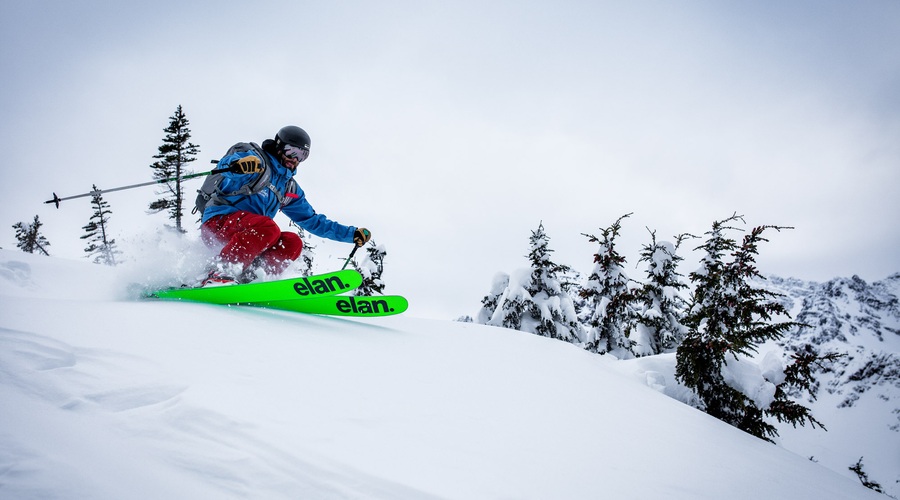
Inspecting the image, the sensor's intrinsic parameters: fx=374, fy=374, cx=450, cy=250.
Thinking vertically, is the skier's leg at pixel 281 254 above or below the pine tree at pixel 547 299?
below

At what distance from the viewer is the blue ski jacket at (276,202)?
4.84 m

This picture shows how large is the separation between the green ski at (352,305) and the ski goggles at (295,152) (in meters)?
2.08

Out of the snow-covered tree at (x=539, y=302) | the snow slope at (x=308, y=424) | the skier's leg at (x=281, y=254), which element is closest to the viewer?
the snow slope at (x=308, y=424)

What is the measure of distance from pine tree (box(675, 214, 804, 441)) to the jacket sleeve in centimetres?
562

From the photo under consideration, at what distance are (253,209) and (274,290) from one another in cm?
136

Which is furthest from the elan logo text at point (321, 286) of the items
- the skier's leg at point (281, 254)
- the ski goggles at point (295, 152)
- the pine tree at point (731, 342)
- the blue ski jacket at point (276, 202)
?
the pine tree at point (731, 342)

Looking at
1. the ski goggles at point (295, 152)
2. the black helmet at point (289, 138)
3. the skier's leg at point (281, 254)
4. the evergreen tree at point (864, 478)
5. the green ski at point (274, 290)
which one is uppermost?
the black helmet at point (289, 138)

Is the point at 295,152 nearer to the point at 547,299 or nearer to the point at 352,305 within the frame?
the point at 352,305

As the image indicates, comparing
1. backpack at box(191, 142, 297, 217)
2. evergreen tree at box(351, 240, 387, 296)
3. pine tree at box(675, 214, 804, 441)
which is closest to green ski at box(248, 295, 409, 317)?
backpack at box(191, 142, 297, 217)

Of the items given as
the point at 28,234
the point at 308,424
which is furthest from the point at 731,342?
the point at 28,234

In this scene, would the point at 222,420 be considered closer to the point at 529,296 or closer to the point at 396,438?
the point at 396,438

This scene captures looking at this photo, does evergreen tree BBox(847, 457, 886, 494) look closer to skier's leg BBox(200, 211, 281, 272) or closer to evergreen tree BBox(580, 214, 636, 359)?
evergreen tree BBox(580, 214, 636, 359)

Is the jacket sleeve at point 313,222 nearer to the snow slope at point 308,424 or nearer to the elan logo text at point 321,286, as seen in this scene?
the elan logo text at point 321,286

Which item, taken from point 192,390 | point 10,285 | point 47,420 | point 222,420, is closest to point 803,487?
point 222,420
